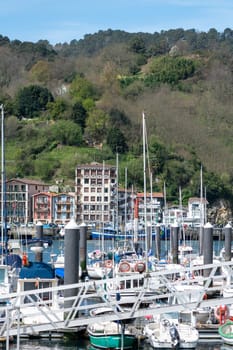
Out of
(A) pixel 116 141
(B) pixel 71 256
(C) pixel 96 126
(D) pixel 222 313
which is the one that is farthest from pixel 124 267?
(C) pixel 96 126

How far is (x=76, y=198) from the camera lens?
124562 millimetres

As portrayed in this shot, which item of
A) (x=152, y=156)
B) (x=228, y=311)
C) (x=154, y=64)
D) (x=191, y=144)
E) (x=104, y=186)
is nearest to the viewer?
(x=228, y=311)

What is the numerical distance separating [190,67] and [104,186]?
69.4 m

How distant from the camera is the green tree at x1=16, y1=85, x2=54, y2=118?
15938 cm

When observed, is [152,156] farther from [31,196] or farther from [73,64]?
[73,64]

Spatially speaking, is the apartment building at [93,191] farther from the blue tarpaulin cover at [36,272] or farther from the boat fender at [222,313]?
the boat fender at [222,313]

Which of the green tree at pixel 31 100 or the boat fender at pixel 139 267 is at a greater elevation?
the green tree at pixel 31 100

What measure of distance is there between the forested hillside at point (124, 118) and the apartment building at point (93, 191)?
331cm

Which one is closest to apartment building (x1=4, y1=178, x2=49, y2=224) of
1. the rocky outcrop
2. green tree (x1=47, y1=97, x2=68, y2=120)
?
the rocky outcrop

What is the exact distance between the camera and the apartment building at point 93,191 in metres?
122

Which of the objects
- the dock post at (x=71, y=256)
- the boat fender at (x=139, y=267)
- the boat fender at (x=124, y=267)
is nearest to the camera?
the dock post at (x=71, y=256)

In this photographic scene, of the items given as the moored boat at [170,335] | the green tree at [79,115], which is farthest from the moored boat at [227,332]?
the green tree at [79,115]

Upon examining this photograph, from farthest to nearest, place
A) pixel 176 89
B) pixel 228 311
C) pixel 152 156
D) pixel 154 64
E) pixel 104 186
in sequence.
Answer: pixel 154 64, pixel 176 89, pixel 152 156, pixel 104 186, pixel 228 311

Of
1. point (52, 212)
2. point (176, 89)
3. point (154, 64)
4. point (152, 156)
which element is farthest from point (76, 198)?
point (154, 64)
